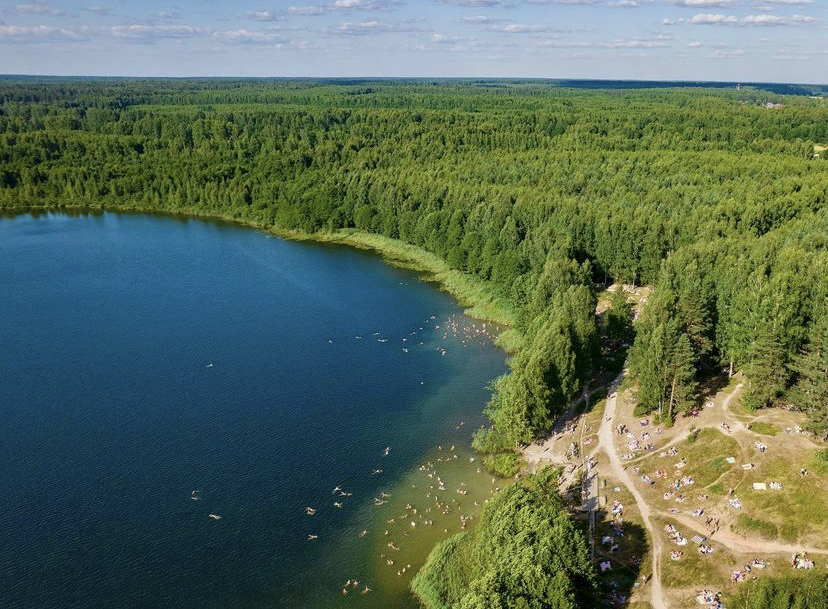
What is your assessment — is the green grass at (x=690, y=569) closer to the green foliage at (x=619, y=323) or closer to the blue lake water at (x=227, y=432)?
the blue lake water at (x=227, y=432)

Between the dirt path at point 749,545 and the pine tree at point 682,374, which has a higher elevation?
the pine tree at point 682,374

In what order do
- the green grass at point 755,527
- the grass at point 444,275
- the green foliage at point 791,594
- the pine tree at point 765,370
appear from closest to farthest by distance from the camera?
1. the green foliage at point 791,594
2. the green grass at point 755,527
3. the pine tree at point 765,370
4. the grass at point 444,275

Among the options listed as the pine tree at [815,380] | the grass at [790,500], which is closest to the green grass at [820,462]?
the grass at [790,500]

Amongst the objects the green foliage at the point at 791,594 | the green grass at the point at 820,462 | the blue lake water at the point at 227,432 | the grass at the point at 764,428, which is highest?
the green foliage at the point at 791,594

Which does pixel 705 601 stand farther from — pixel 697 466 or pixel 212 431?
pixel 212 431

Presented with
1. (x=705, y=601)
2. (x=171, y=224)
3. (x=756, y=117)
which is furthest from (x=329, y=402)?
(x=756, y=117)

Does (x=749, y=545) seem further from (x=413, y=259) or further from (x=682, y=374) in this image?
(x=413, y=259)

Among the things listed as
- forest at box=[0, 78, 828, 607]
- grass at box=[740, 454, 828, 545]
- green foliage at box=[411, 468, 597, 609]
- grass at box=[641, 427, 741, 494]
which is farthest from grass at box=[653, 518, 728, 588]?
forest at box=[0, 78, 828, 607]
